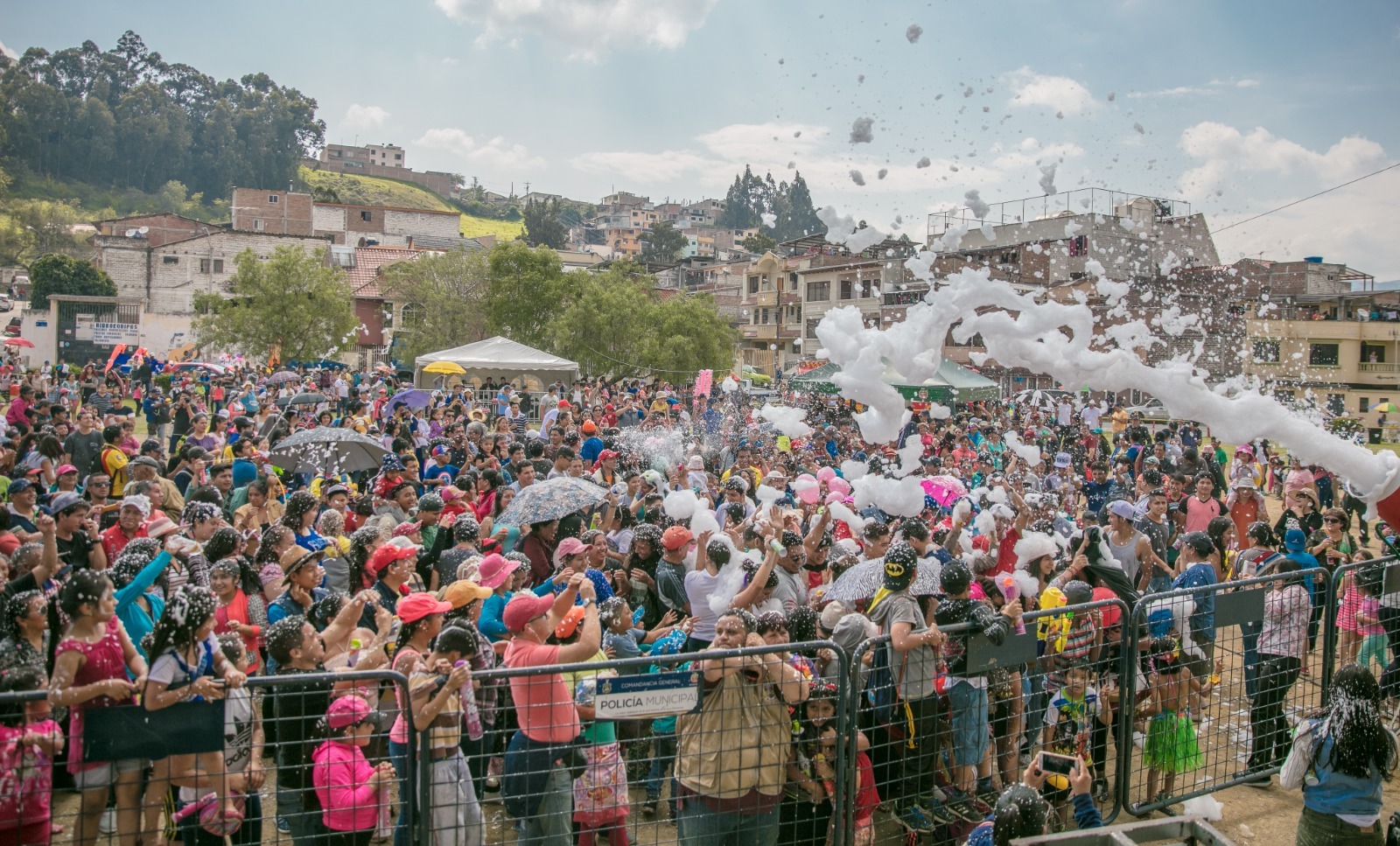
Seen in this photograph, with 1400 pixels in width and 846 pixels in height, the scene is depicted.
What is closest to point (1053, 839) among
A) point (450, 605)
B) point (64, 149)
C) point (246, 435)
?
point (450, 605)

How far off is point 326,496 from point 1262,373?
143 ft

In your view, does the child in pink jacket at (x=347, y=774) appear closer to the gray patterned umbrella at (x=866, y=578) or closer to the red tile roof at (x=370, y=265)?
the gray patterned umbrella at (x=866, y=578)

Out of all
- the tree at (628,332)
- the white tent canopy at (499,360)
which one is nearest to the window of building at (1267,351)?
the tree at (628,332)

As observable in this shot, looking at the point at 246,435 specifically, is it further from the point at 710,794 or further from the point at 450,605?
the point at 710,794

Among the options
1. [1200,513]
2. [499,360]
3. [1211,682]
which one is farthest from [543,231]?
[1211,682]

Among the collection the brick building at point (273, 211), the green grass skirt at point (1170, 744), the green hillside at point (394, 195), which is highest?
the green hillside at point (394, 195)

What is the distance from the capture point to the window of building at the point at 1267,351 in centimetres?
4331

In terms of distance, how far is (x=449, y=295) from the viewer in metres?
38.8

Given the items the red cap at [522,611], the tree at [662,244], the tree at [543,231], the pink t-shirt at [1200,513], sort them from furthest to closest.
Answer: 1. the tree at [543,231]
2. the tree at [662,244]
3. the pink t-shirt at [1200,513]
4. the red cap at [522,611]

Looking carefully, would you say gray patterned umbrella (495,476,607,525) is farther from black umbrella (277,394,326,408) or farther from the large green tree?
the large green tree

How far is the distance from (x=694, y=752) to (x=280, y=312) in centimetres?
3671

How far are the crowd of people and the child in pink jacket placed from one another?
15 mm

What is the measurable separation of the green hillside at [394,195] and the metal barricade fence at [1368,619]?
345 ft

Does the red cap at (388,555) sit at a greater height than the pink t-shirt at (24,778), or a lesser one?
greater
